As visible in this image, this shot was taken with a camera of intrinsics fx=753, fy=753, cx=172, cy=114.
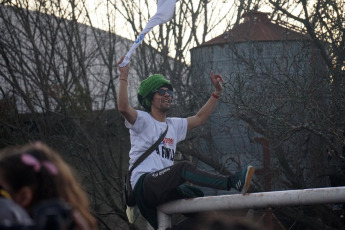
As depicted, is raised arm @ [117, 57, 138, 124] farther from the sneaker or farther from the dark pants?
the sneaker

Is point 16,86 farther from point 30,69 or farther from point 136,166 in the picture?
point 136,166

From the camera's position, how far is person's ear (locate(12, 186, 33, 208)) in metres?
2.39

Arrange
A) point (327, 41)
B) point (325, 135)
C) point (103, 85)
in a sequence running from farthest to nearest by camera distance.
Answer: point (103, 85) → point (327, 41) → point (325, 135)

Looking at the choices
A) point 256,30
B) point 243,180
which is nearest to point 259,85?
point 256,30

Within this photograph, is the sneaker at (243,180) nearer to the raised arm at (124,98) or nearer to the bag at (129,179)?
the bag at (129,179)

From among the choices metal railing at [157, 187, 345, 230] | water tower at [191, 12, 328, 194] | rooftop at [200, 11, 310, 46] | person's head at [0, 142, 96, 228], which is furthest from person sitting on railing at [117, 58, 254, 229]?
rooftop at [200, 11, 310, 46]

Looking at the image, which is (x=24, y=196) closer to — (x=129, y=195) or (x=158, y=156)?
(x=129, y=195)

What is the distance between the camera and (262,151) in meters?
9.67

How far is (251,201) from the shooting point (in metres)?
4.39

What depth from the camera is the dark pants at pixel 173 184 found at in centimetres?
490

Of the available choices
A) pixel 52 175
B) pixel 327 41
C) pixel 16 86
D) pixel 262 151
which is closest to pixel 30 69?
pixel 16 86

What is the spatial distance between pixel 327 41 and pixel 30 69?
17.0 feet

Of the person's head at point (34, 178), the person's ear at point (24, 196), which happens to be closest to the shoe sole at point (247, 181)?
the person's head at point (34, 178)

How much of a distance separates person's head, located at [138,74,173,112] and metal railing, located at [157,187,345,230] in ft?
3.38
